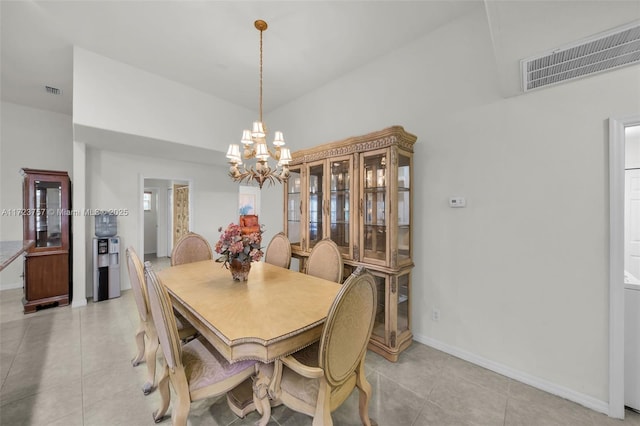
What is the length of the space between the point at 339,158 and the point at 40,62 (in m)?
3.94

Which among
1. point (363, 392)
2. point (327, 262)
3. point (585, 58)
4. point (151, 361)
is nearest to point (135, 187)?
point (151, 361)

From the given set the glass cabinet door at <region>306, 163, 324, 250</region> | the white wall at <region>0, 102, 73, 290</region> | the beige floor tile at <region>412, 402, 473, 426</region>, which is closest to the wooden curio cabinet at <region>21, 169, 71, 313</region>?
the white wall at <region>0, 102, 73, 290</region>

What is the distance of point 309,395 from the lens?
4.22 feet

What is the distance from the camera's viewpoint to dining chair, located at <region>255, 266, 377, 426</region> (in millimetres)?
1163

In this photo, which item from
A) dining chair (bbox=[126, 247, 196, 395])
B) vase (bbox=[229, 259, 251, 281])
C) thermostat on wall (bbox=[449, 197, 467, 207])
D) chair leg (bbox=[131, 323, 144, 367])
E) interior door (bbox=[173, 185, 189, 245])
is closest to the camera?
dining chair (bbox=[126, 247, 196, 395])

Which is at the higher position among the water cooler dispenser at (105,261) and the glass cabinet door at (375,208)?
the glass cabinet door at (375,208)

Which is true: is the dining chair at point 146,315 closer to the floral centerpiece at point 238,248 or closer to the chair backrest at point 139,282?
the chair backrest at point 139,282

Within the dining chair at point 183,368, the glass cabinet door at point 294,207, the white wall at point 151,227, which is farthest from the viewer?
the white wall at point 151,227

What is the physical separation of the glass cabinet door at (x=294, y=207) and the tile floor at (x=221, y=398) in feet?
5.45

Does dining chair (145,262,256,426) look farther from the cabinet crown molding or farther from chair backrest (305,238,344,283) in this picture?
the cabinet crown molding

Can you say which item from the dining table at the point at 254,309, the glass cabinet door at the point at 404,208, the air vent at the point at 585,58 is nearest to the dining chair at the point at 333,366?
the dining table at the point at 254,309

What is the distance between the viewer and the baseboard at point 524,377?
5.86 feet

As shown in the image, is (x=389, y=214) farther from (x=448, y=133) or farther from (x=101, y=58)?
(x=101, y=58)

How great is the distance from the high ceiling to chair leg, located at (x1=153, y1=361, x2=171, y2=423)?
2896 mm
